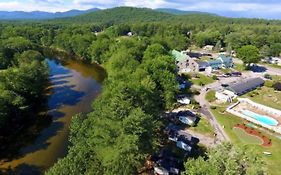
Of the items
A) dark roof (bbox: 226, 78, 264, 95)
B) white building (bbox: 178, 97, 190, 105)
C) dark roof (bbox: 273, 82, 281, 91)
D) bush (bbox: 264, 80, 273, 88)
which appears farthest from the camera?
bush (bbox: 264, 80, 273, 88)

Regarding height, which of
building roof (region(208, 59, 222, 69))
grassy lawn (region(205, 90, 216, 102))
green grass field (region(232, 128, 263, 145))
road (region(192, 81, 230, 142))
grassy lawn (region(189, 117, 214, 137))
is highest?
building roof (region(208, 59, 222, 69))

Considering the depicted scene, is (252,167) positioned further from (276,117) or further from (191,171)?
(276,117)

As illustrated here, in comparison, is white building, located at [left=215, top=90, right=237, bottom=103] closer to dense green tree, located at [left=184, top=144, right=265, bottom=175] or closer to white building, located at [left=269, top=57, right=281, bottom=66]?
dense green tree, located at [left=184, top=144, right=265, bottom=175]

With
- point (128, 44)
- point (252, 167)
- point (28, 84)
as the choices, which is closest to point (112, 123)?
point (252, 167)

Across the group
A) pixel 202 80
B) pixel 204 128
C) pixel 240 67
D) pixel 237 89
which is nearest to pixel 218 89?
pixel 237 89

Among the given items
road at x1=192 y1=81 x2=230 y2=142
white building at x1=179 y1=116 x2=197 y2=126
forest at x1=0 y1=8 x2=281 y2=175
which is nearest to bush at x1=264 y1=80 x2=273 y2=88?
road at x1=192 y1=81 x2=230 y2=142

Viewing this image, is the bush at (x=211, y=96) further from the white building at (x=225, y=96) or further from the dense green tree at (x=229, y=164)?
the dense green tree at (x=229, y=164)
